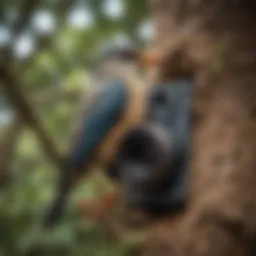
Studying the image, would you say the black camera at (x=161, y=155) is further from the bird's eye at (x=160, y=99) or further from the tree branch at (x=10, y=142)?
the tree branch at (x=10, y=142)

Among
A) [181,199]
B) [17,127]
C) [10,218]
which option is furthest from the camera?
[181,199]

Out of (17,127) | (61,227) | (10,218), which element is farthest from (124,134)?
(10,218)

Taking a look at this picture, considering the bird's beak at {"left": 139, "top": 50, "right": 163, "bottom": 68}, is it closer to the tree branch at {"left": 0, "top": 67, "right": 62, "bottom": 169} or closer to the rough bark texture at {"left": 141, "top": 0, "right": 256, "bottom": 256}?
the rough bark texture at {"left": 141, "top": 0, "right": 256, "bottom": 256}

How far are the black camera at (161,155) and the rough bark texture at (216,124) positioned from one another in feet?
0.09

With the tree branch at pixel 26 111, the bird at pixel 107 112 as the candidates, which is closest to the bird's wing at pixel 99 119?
the bird at pixel 107 112

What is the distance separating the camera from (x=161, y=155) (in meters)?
1.79

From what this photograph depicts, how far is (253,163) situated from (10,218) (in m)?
0.69

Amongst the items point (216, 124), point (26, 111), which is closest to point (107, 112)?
point (216, 124)

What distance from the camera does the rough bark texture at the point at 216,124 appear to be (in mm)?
1632

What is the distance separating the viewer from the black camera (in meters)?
1.77

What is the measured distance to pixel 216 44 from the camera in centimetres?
177

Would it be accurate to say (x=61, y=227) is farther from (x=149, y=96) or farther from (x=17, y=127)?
(x=149, y=96)

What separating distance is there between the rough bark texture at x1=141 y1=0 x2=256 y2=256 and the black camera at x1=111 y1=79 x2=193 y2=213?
28mm

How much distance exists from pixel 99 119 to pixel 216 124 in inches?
12.8
